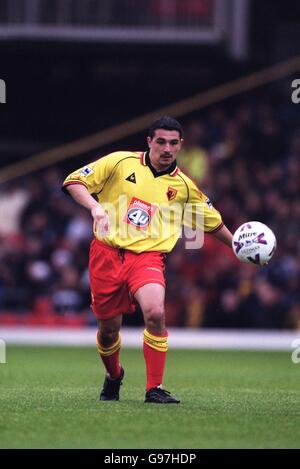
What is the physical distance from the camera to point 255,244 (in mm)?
9844

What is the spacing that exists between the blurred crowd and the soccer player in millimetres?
10314

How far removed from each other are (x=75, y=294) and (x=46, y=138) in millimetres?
6860

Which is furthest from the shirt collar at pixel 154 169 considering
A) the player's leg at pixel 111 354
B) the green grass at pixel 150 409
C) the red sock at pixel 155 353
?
the green grass at pixel 150 409

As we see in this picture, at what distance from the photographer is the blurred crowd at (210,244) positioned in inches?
813

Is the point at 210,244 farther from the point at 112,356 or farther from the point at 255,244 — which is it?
the point at 255,244

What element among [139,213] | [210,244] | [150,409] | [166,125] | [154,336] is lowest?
[150,409]

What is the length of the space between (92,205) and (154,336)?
1122 mm

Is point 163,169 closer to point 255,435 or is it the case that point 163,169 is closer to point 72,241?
point 255,435

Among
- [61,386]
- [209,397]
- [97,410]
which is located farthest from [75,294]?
[97,410]

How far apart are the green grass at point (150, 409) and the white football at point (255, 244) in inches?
45.6

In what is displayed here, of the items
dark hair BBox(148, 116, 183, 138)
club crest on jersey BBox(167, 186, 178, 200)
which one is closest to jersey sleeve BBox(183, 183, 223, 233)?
club crest on jersey BBox(167, 186, 178, 200)

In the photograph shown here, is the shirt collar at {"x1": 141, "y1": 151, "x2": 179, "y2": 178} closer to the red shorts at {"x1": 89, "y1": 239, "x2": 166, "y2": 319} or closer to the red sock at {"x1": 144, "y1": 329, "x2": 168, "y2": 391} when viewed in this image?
the red shorts at {"x1": 89, "y1": 239, "x2": 166, "y2": 319}

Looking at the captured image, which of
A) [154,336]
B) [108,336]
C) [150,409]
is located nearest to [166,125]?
[154,336]

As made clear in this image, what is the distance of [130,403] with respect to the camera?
984 centimetres
